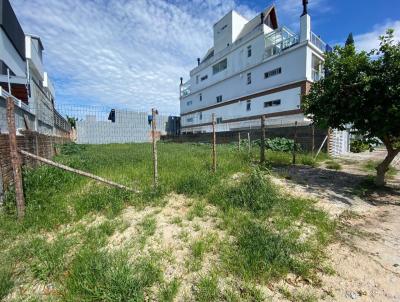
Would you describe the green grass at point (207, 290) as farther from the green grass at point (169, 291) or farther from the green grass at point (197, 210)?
the green grass at point (197, 210)

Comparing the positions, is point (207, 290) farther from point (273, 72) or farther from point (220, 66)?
point (220, 66)

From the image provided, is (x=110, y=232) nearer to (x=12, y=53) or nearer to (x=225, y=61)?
(x=12, y=53)

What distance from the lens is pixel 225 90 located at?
93.1ft

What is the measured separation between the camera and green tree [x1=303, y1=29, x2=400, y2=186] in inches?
222

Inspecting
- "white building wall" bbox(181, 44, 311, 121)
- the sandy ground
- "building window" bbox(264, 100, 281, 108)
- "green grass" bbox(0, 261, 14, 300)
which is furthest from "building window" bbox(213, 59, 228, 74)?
"green grass" bbox(0, 261, 14, 300)

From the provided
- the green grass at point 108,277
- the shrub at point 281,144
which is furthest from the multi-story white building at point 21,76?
the shrub at point 281,144

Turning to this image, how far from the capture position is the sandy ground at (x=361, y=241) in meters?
2.48

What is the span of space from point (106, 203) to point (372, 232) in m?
4.79

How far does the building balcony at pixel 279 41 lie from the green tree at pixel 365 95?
15.2 metres

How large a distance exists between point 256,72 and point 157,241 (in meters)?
23.2

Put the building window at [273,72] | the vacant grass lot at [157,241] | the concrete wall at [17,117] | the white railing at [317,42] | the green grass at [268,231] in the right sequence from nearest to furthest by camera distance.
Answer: the vacant grass lot at [157,241]
the green grass at [268,231]
the concrete wall at [17,117]
the white railing at [317,42]
the building window at [273,72]

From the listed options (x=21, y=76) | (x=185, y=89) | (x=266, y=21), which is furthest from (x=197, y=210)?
(x=185, y=89)

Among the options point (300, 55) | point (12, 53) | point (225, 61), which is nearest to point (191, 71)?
point (225, 61)

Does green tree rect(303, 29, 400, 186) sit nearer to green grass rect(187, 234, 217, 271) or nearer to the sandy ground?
the sandy ground
